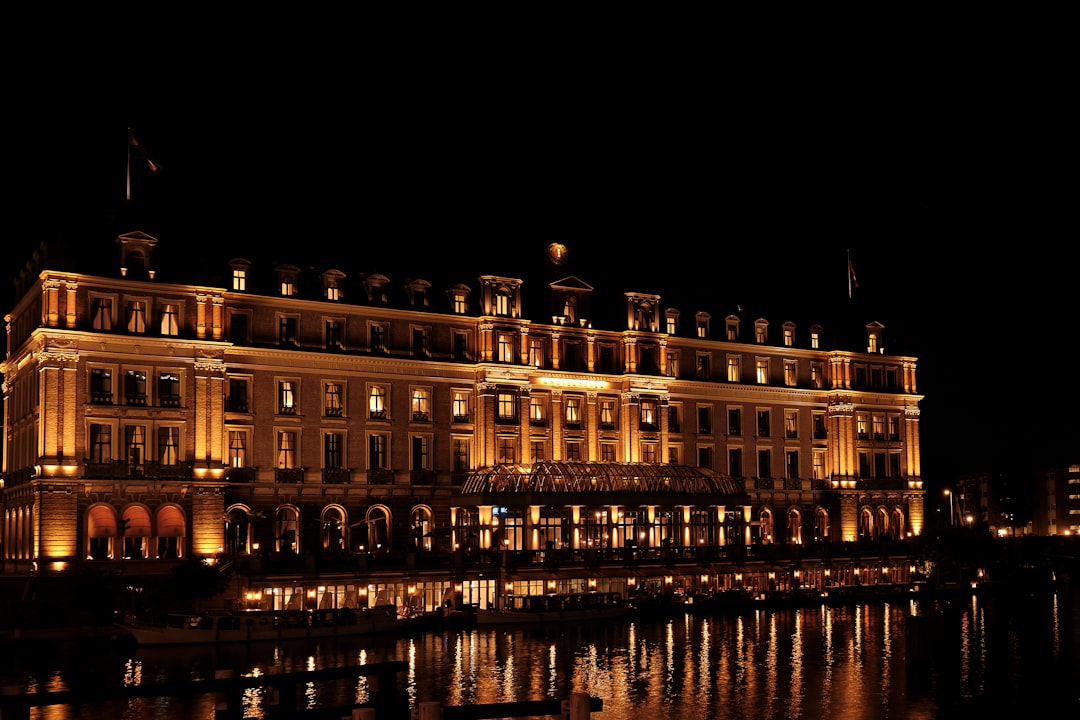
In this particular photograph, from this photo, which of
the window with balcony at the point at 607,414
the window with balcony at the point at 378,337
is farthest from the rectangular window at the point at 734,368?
the window with balcony at the point at 378,337

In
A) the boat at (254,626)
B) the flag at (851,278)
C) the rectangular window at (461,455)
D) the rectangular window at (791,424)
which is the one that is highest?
the flag at (851,278)

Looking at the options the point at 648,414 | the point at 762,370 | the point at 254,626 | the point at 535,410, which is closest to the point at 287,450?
the point at 535,410

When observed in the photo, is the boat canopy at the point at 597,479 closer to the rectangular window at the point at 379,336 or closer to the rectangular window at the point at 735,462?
the rectangular window at the point at 735,462

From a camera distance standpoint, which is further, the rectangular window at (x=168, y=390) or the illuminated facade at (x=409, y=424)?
the rectangular window at (x=168, y=390)

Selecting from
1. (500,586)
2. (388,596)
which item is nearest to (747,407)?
(500,586)

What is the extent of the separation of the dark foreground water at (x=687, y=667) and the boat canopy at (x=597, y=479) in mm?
13489

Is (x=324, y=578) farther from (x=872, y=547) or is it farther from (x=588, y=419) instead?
(x=872, y=547)

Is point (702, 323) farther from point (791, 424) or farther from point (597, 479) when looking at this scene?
point (597, 479)

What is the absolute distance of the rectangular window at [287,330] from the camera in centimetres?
8819

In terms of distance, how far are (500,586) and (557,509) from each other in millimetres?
7726

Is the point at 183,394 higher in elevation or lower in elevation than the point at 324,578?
higher

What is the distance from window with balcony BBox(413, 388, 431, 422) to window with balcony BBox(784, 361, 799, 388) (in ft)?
116

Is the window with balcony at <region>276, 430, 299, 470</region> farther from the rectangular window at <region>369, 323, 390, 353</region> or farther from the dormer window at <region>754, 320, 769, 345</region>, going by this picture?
the dormer window at <region>754, 320, 769, 345</region>

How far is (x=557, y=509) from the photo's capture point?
90562 mm
